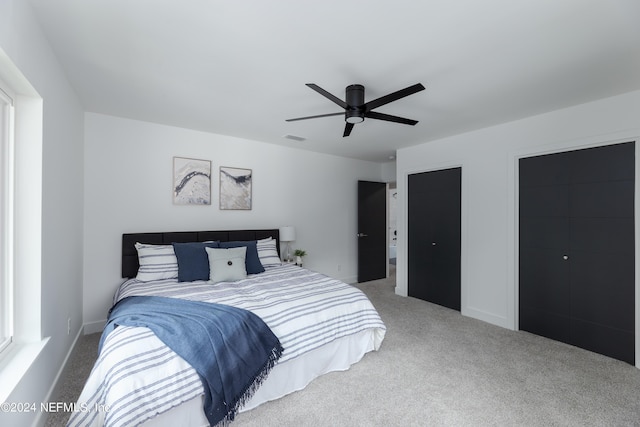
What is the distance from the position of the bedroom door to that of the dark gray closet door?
2638 millimetres

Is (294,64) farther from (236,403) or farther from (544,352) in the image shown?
(544,352)

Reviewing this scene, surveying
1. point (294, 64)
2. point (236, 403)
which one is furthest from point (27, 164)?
point (236, 403)

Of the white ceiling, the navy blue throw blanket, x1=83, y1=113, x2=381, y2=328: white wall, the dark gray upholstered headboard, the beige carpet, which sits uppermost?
the white ceiling

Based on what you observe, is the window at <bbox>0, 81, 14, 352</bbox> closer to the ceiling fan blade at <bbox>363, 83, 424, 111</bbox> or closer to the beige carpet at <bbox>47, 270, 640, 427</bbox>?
the beige carpet at <bbox>47, 270, 640, 427</bbox>

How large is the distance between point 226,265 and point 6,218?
175 centimetres

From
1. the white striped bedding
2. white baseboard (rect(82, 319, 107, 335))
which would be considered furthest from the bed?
white baseboard (rect(82, 319, 107, 335))

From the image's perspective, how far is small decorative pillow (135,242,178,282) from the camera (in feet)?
10.1

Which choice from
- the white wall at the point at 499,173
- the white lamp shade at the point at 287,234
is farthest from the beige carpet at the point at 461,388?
the white lamp shade at the point at 287,234

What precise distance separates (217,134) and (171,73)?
171cm

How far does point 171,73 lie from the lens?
89.7 inches

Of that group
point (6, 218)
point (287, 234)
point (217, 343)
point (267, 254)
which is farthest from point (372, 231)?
point (6, 218)

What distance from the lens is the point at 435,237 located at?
4.25 metres

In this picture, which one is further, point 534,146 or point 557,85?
point 534,146

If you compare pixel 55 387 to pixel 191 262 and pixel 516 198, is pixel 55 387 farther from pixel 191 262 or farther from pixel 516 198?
pixel 516 198
